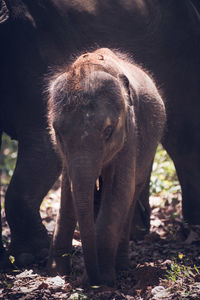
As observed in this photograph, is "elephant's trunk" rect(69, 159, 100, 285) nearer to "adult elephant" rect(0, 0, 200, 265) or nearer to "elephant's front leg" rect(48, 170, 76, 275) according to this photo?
"elephant's front leg" rect(48, 170, 76, 275)

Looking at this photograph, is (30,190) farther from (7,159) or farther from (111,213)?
(7,159)

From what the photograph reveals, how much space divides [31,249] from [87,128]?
192 cm

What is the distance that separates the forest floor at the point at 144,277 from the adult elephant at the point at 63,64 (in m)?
0.35

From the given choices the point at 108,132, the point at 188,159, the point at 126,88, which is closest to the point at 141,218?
the point at 188,159

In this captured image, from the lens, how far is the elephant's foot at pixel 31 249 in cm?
525

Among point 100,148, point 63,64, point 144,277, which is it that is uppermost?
point 63,64

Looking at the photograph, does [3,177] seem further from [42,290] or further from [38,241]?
[42,290]

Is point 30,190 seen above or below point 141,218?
above

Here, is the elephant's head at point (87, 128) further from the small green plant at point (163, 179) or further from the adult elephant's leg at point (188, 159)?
the small green plant at point (163, 179)

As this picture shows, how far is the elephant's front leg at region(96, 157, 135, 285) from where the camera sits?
4305 millimetres

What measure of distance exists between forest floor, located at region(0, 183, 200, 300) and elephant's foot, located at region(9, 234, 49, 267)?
0.50 ft

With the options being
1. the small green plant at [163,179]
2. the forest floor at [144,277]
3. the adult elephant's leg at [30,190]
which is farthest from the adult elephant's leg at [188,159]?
the adult elephant's leg at [30,190]

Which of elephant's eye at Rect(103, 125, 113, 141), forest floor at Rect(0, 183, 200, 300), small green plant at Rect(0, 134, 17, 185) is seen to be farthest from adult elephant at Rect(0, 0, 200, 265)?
small green plant at Rect(0, 134, 17, 185)

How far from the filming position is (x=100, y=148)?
395 centimetres
